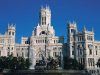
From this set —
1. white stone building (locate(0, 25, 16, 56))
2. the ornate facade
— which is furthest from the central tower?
white stone building (locate(0, 25, 16, 56))

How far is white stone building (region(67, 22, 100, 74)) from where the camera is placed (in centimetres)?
13288

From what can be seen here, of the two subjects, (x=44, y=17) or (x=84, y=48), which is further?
(x=44, y=17)

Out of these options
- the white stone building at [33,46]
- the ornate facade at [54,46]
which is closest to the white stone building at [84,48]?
the ornate facade at [54,46]

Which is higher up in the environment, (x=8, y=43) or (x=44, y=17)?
(x=44, y=17)

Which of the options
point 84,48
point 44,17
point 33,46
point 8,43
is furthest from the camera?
point 44,17

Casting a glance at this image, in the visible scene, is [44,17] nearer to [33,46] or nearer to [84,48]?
[33,46]

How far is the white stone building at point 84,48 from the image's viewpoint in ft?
436

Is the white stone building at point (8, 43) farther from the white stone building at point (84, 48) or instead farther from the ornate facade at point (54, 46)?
the white stone building at point (84, 48)

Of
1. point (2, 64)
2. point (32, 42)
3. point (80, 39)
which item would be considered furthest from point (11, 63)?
point (80, 39)

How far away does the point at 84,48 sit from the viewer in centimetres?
13375

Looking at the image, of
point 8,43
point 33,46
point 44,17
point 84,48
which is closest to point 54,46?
point 33,46

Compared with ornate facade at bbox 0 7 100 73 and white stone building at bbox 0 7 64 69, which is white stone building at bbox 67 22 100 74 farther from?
white stone building at bbox 0 7 64 69

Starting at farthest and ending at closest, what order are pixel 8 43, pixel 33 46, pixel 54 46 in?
pixel 54 46 < pixel 33 46 < pixel 8 43

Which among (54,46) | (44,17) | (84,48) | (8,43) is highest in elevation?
(44,17)
